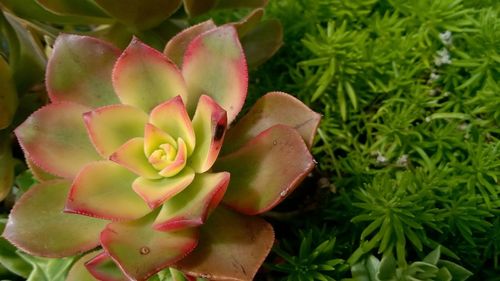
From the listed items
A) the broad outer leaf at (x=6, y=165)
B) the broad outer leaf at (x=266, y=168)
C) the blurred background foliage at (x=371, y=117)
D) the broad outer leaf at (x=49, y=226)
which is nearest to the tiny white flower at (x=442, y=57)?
the blurred background foliage at (x=371, y=117)

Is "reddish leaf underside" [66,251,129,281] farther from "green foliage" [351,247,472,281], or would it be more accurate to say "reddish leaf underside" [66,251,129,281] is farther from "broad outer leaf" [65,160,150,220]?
"green foliage" [351,247,472,281]

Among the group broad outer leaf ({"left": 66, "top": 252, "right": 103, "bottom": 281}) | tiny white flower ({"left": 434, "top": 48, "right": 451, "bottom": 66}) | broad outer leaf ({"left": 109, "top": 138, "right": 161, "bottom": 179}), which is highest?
broad outer leaf ({"left": 109, "top": 138, "right": 161, "bottom": 179})

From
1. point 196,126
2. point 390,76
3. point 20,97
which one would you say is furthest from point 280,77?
point 20,97

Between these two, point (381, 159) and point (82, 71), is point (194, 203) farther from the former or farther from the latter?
point (381, 159)

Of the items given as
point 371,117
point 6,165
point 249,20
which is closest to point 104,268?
point 6,165

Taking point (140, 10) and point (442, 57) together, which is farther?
point (442, 57)

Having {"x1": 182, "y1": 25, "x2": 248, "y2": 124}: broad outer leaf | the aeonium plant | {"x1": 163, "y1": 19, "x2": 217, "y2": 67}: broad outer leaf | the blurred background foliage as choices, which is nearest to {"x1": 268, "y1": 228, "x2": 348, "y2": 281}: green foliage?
the blurred background foliage
